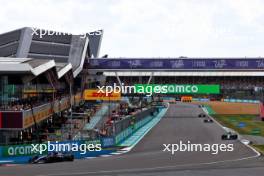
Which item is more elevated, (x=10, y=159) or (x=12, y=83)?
(x=12, y=83)

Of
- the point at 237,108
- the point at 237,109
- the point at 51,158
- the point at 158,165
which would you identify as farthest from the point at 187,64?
the point at 158,165

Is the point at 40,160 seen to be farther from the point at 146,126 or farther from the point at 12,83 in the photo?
the point at 146,126

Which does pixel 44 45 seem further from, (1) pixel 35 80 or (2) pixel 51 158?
(2) pixel 51 158

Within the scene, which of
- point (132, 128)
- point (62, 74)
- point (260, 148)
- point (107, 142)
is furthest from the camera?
point (62, 74)

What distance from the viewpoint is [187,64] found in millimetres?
101438

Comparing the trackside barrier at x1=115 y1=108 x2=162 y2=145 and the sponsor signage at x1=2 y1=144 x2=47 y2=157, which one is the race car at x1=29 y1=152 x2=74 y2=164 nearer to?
the sponsor signage at x1=2 y1=144 x2=47 y2=157

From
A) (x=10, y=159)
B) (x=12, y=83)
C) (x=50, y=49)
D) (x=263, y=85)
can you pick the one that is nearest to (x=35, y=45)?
(x=50, y=49)

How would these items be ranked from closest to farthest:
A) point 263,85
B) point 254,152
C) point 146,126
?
point 254,152, point 146,126, point 263,85

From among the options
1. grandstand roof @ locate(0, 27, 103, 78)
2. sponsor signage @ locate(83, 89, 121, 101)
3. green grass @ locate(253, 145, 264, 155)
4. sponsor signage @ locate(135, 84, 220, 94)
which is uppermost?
grandstand roof @ locate(0, 27, 103, 78)

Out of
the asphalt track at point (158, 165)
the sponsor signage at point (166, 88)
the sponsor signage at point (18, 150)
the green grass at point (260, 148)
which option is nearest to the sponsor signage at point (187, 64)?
the sponsor signage at point (166, 88)

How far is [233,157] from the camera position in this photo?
3956 centimetres

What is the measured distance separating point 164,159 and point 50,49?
293 ft

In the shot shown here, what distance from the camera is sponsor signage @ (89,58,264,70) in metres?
101

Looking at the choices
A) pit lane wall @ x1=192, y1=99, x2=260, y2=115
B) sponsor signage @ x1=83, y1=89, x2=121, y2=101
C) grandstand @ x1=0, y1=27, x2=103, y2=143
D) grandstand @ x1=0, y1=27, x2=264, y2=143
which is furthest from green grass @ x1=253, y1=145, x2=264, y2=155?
pit lane wall @ x1=192, y1=99, x2=260, y2=115
